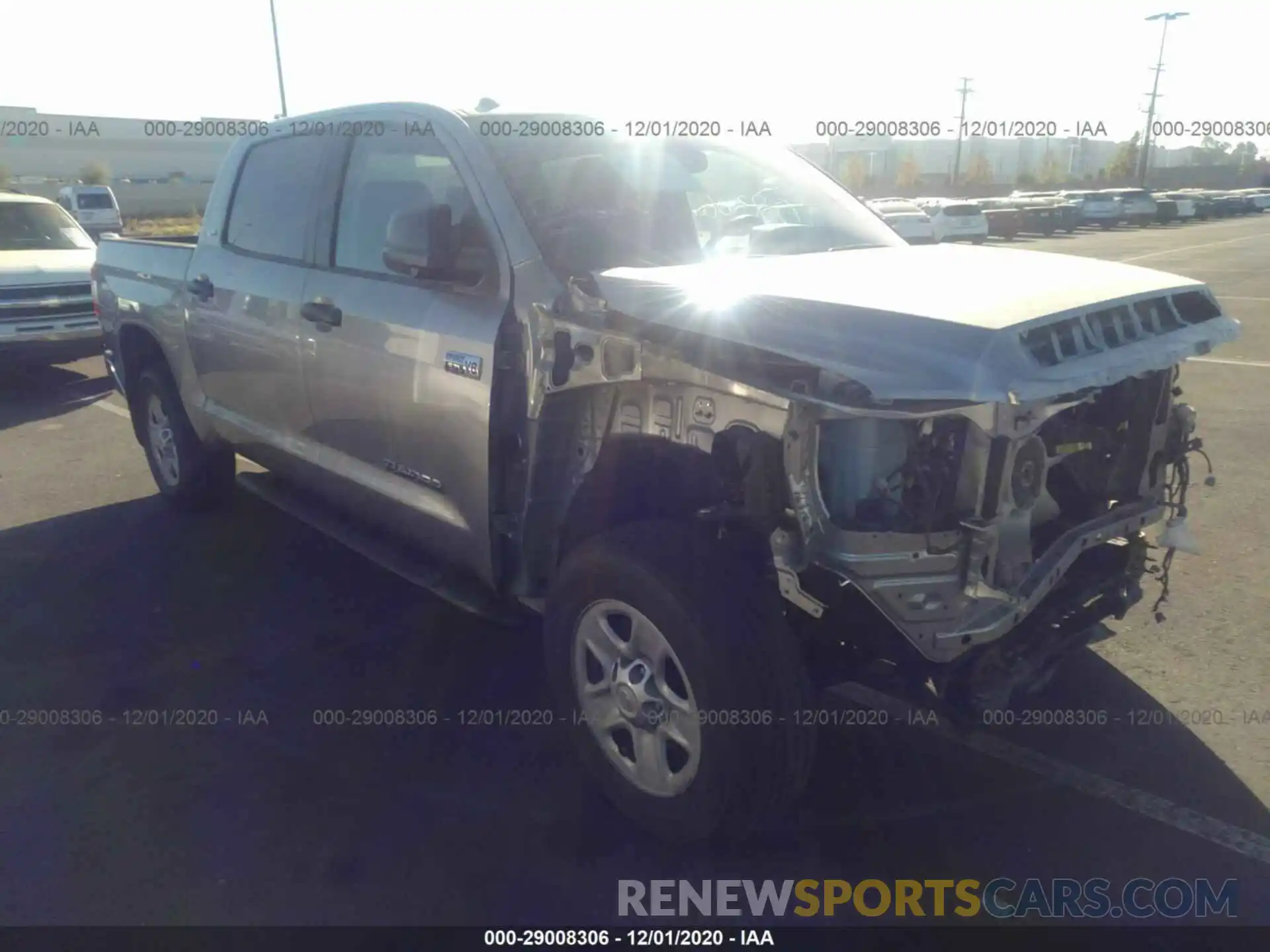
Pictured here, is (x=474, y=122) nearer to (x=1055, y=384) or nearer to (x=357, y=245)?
(x=357, y=245)

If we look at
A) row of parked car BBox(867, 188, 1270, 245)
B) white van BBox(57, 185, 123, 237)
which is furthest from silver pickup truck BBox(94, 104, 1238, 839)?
white van BBox(57, 185, 123, 237)

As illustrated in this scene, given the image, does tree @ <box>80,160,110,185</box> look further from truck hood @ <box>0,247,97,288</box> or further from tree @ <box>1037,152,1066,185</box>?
tree @ <box>1037,152,1066,185</box>

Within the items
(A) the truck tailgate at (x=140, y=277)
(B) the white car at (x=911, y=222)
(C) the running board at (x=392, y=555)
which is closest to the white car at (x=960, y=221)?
(B) the white car at (x=911, y=222)

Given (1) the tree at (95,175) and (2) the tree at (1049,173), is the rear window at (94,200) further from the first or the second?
(2) the tree at (1049,173)

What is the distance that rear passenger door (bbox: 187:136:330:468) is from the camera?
455 centimetres

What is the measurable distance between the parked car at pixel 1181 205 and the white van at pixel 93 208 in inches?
1589

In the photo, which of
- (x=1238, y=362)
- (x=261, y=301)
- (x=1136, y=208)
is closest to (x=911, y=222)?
(x=1238, y=362)

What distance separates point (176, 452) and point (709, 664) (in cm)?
434

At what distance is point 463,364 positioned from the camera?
11.5 ft

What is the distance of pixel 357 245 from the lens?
4230mm

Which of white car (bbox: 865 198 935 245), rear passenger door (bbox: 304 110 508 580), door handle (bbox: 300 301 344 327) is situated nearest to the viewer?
rear passenger door (bbox: 304 110 508 580)

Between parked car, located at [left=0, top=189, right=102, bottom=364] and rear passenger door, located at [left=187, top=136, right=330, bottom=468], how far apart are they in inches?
214

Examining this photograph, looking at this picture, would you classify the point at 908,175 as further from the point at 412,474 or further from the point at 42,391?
the point at 412,474

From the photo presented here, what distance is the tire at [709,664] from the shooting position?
2.71m
